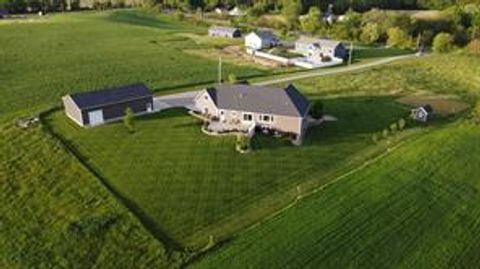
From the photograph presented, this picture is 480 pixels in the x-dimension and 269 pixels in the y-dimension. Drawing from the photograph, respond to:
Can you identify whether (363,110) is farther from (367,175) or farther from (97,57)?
(97,57)

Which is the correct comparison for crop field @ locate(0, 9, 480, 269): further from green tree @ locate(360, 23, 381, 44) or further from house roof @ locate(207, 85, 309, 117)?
green tree @ locate(360, 23, 381, 44)

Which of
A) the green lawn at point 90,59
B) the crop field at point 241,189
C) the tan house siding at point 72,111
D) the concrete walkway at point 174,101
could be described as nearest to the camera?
the crop field at point 241,189

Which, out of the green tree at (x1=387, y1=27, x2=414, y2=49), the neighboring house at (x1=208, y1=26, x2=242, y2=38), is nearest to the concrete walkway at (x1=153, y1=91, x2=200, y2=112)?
the neighboring house at (x1=208, y1=26, x2=242, y2=38)

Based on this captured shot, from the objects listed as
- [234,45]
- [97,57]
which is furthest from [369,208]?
[234,45]

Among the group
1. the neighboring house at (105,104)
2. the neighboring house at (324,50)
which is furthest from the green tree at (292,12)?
the neighboring house at (105,104)

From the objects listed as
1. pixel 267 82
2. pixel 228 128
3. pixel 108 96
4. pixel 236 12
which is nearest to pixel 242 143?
pixel 228 128

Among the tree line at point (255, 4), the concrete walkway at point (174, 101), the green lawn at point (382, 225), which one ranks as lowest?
the green lawn at point (382, 225)

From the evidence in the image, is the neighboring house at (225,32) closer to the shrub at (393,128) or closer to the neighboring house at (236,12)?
the neighboring house at (236,12)
